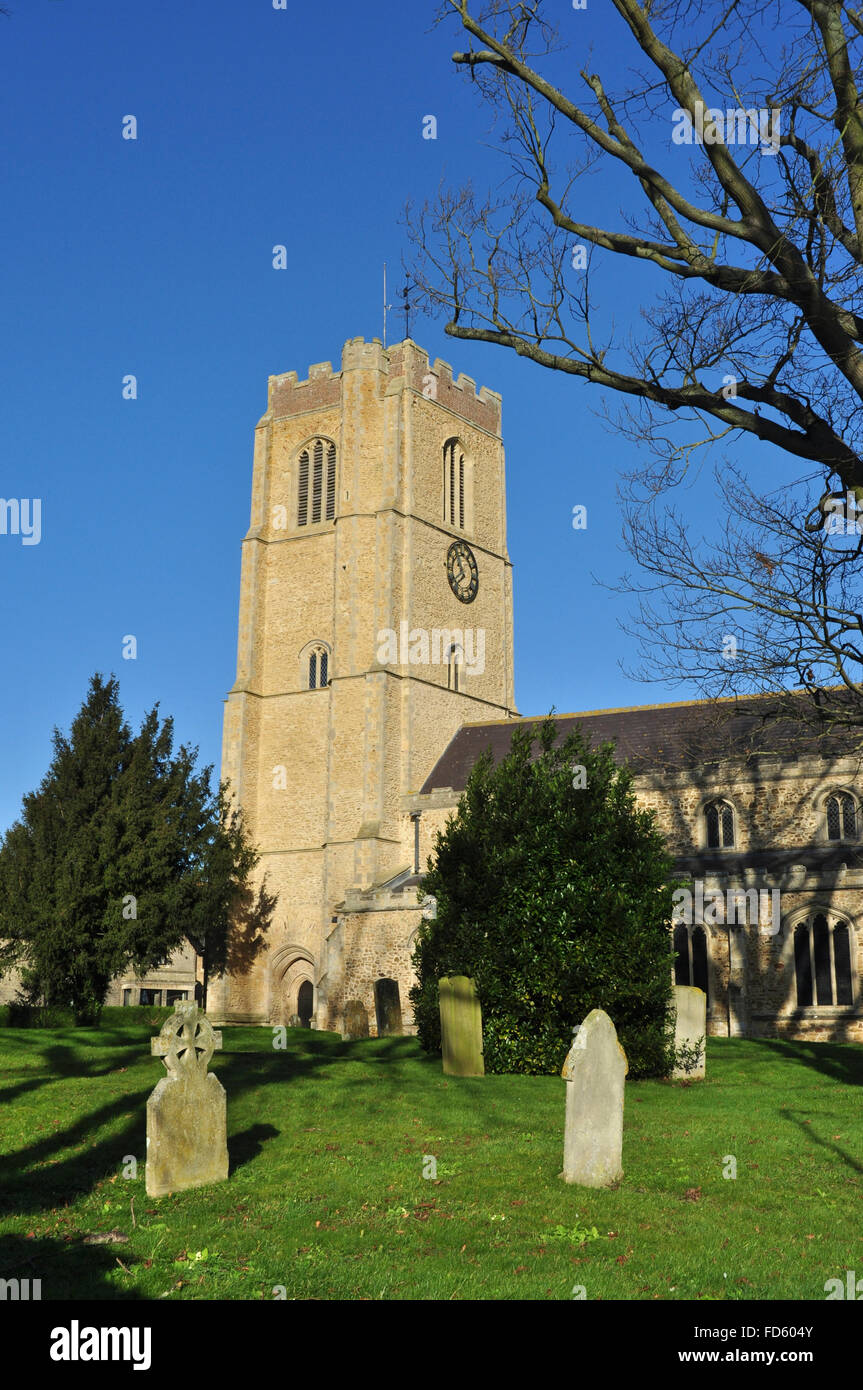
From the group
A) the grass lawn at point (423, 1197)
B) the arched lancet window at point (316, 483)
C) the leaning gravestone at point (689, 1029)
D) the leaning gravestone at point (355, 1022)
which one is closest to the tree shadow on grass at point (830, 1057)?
the leaning gravestone at point (689, 1029)

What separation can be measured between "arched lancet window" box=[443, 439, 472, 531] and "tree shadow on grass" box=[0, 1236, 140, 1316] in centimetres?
3579

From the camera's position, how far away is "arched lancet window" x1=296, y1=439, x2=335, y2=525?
135ft

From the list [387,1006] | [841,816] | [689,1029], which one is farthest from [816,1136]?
[841,816]

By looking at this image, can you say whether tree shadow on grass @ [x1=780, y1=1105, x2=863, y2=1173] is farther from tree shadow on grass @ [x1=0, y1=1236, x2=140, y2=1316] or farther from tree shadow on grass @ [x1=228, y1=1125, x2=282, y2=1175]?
tree shadow on grass @ [x1=0, y1=1236, x2=140, y2=1316]

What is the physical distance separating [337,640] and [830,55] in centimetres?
3062

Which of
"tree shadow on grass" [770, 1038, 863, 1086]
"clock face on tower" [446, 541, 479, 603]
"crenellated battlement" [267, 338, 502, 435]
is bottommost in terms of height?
"tree shadow on grass" [770, 1038, 863, 1086]

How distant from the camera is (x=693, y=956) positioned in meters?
27.2

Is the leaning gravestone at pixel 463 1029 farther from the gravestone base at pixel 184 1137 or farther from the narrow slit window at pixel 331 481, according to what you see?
the narrow slit window at pixel 331 481

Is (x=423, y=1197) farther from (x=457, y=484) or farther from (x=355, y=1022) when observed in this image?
(x=457, y=484)

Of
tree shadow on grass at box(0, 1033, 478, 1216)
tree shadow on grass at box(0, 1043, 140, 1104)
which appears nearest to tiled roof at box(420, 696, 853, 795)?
tree shadow on grass at box(0, 1033, 478, 1216)

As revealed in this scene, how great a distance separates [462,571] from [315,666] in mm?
6474

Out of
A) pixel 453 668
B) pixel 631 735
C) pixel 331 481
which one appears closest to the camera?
pixel 631 735

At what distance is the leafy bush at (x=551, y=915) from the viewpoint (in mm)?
15742
